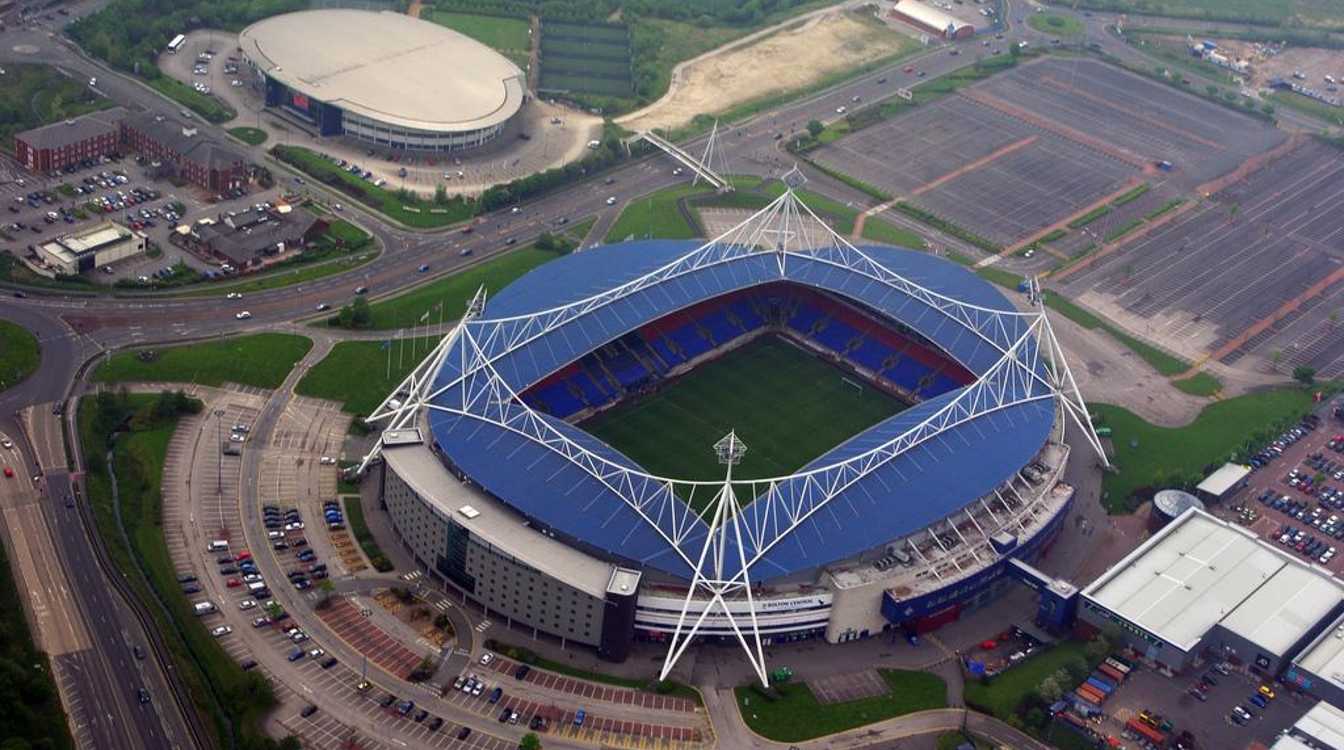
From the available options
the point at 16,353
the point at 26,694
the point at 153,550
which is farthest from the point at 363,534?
the point at 16,353

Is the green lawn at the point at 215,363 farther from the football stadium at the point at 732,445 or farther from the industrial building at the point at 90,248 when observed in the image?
the industrial building at the point at 90,248

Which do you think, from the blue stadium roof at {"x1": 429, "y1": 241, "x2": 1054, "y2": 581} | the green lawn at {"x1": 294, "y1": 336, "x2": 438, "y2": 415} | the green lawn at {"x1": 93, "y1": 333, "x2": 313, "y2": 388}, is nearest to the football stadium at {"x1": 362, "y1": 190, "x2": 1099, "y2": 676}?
the blue stadium roof at {"x1": 429, "y1": 241, "x2": 1054, "y2": 581}

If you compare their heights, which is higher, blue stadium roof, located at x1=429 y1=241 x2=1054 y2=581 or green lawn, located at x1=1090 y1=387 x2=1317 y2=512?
blue stadium roof, located at x1=429 y1=241 x2=1054 y2=581

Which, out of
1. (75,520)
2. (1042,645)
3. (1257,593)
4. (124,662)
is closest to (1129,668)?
(1042,645)

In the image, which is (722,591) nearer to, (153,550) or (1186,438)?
(153,550)

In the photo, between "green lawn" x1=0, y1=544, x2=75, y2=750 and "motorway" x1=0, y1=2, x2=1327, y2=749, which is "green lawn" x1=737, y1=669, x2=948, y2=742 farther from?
"green lawn" x1=0, y1=544, x2=75, y2=750

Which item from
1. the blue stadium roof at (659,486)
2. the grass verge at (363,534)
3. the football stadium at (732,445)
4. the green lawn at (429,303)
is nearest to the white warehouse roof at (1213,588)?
the football stadium at (732,445)
